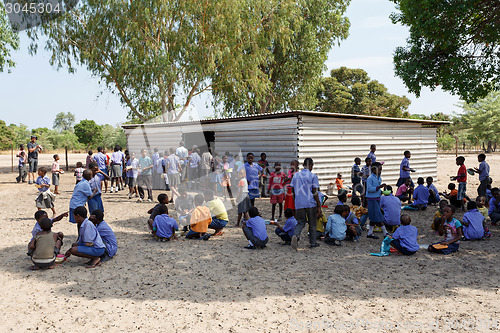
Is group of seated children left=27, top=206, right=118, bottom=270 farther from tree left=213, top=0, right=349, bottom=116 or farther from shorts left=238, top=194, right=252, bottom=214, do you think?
tree left=213, top=0, right=349, bottom=116

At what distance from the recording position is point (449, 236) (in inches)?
286

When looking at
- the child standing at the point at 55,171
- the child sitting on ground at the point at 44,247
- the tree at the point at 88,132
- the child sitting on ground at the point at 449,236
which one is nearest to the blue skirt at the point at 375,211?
the child sitting on ground at the point at 449,236

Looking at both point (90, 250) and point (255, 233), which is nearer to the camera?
point (90, 250)

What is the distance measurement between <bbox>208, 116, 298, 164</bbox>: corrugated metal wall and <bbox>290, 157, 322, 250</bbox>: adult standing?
665 centimetres

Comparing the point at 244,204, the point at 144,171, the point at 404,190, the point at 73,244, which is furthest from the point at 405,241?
the point at 144,171

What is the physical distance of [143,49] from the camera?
861 inches

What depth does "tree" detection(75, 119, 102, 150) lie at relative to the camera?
83062 mm

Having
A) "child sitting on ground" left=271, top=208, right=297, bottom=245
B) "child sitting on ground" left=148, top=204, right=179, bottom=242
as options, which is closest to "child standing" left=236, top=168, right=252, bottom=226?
"child sitting on ground" left=271, top=208, right=297, bottom=245

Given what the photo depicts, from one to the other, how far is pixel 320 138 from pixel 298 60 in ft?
58.2

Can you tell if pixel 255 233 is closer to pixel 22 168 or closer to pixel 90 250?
pixel 90 250

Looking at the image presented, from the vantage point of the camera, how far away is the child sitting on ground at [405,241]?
23.0 ft

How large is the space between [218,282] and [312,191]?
2.74 meters

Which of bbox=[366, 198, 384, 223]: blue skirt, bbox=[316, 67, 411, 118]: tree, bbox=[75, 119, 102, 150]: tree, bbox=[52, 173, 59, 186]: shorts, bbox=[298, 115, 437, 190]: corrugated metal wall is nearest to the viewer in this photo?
bbox=[366, 198, 384, 223]: blue skirt

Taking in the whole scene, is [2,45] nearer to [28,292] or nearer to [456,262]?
[28,292]
